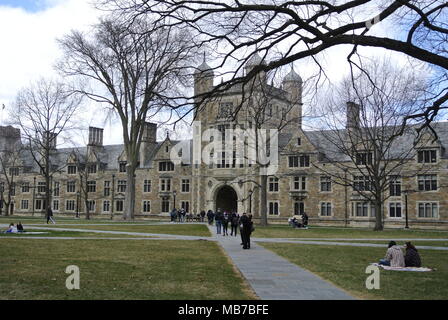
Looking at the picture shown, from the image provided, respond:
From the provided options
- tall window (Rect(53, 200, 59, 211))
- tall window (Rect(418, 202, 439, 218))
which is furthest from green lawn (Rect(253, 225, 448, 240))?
tall window (Rect(53, 200, 59, 211))

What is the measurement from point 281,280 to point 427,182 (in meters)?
37.7

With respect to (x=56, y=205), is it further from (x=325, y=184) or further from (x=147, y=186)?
(x=325, y=184)

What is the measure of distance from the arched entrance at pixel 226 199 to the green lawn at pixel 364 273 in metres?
37.5

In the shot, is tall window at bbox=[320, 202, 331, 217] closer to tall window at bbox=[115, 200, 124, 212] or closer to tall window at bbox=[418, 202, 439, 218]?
tall window at bbox=[418, 202, 439, 218]

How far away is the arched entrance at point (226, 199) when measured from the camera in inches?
2260

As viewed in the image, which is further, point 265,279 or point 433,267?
point 433,267

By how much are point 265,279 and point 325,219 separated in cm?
A: 3920

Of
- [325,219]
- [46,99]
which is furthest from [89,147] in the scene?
[325,219]

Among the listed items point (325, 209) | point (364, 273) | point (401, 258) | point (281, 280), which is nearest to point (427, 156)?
point (325, 209)

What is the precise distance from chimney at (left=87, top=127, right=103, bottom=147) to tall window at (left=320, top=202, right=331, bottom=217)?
3552 centimetres

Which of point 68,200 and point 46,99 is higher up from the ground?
point 46,99
